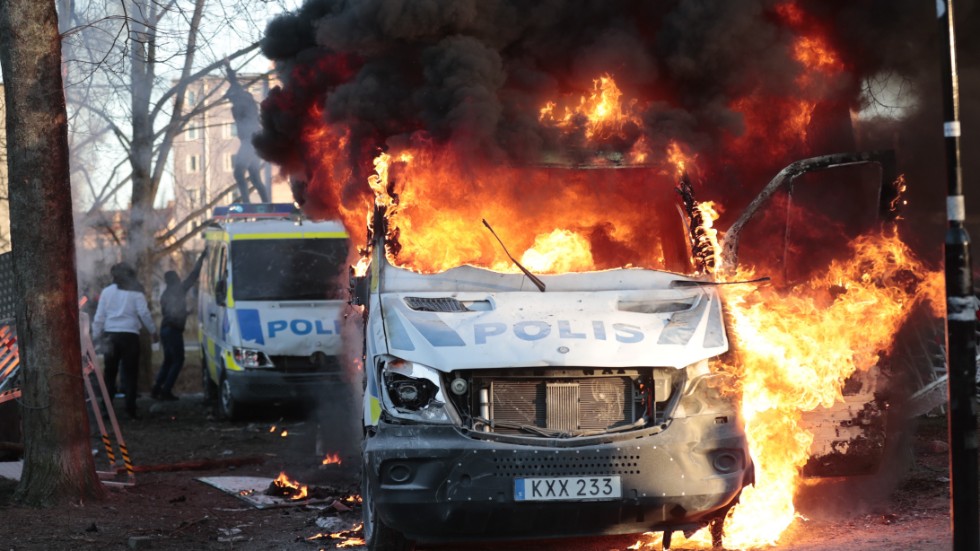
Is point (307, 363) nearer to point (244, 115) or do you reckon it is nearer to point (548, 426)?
point (244, 115)

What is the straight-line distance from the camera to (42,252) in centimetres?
873

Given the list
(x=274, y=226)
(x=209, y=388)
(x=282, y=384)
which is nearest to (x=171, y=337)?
(x=209, y=388)

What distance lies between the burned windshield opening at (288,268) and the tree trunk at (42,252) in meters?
5.62

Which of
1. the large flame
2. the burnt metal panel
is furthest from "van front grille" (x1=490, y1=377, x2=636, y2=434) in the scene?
the burnt metal panel

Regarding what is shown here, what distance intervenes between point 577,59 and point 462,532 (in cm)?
460

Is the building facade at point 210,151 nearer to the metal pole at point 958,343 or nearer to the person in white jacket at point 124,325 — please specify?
the person in white jacket at point 124,325

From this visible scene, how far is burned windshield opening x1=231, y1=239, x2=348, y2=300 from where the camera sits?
14.5 m

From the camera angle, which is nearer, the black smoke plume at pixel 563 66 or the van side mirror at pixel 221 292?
the black smoke plume at pixel 563 66

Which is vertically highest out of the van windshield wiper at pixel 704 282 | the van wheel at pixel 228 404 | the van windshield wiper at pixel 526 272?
the van windshield wiper at pixel 526 272

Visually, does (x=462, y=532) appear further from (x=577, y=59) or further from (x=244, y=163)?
(x=244, y=163)

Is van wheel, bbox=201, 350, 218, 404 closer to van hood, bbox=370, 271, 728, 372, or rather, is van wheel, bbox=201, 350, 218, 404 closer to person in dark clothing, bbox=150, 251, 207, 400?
person in dark clothing, bbox=150, 251, 207, 400

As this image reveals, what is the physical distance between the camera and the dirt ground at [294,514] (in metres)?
7.18

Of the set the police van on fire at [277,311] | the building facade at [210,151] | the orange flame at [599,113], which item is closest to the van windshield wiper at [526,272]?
the orange flame at [599,113]

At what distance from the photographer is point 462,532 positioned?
6.02 metres
